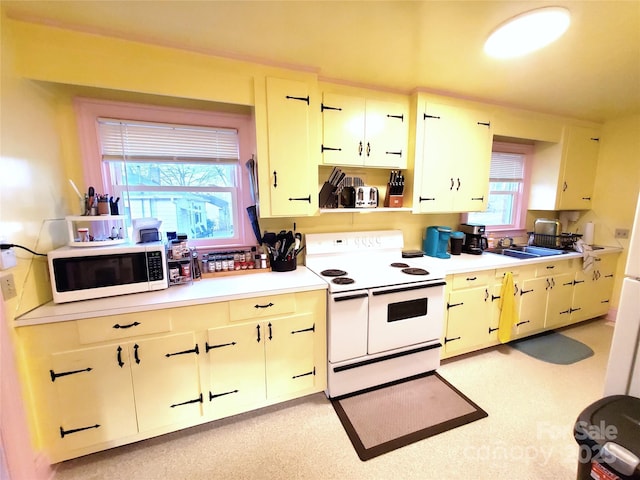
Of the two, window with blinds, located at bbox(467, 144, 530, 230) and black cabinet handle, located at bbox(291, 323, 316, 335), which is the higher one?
window with blinds, located at bbox(467, 144, 530, 230)

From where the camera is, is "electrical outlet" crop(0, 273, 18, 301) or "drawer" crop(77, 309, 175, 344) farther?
"drawer" crop(77, 309, 175, 344)

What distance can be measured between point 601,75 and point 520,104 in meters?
0.63

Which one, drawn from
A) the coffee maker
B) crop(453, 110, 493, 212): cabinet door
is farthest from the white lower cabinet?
the coffee maker

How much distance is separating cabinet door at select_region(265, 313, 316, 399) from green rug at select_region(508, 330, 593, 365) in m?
2.23

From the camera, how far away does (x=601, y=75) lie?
206 cm

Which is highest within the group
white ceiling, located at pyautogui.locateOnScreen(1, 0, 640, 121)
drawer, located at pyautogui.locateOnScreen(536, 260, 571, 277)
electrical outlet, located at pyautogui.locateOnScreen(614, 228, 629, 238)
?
white ceiling, located at pyautogui.locateOnScreen(1, 0, 640, 121)

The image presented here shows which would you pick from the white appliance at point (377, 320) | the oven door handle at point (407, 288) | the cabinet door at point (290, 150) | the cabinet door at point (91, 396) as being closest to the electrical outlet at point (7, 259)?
the cabinet door at point (91, 396)

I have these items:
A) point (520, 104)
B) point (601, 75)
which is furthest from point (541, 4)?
point (520, 104)

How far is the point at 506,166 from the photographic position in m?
3.27

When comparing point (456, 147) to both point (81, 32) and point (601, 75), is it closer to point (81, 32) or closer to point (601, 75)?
point (601, 75)

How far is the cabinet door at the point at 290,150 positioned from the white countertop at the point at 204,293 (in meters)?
0.53

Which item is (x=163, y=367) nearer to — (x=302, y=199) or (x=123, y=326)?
(x=123, y=326)

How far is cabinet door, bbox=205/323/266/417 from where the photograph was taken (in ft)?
5.50

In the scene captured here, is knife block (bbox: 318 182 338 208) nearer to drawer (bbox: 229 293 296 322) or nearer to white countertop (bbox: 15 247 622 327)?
white countertop (bbox: 15 247 622 327)
